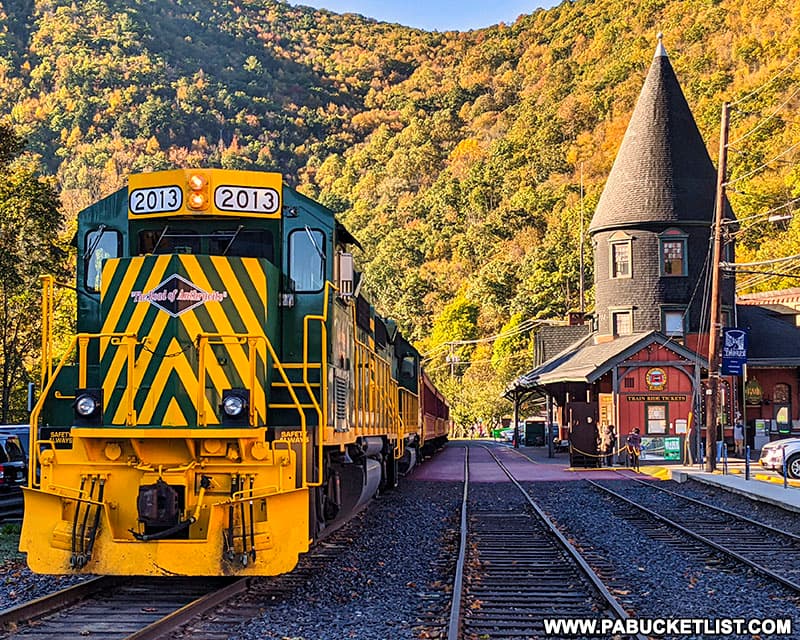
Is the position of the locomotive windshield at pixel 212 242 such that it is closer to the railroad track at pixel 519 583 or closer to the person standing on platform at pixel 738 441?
the railroad track at pixel 519 583

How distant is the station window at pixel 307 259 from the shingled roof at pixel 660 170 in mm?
30970

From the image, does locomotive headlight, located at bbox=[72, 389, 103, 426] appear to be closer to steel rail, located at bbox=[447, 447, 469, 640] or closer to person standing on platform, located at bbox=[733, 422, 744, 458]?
steel rail, located at bbox=[447, 447, 469, 640]

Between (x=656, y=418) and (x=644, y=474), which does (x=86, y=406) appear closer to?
(x=644, y=474)

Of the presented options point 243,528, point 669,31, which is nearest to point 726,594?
point 243,528

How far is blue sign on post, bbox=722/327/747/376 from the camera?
2670cm

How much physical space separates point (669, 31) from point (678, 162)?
8837cm

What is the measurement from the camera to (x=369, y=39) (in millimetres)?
185750

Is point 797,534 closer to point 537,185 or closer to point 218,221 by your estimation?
point 218,221

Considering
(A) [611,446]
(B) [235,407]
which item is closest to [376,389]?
(B) [235,407]

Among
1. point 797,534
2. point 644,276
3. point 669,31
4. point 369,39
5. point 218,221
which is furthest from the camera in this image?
point 369,39

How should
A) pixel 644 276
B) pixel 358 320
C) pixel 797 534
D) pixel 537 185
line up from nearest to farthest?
pixel 358 320, pixel 797 534, pixel 644 276, pixel 537 185

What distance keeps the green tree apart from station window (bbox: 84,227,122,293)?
17.0 m

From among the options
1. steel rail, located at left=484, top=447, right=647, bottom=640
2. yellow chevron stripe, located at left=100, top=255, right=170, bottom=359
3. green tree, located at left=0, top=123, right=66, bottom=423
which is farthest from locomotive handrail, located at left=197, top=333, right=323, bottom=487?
green tree, located at left=0, top=123, right=66, bottom=423

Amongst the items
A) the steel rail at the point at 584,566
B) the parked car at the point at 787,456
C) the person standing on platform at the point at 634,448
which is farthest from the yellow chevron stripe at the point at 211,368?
the person standing on platform at the point at 634,448
